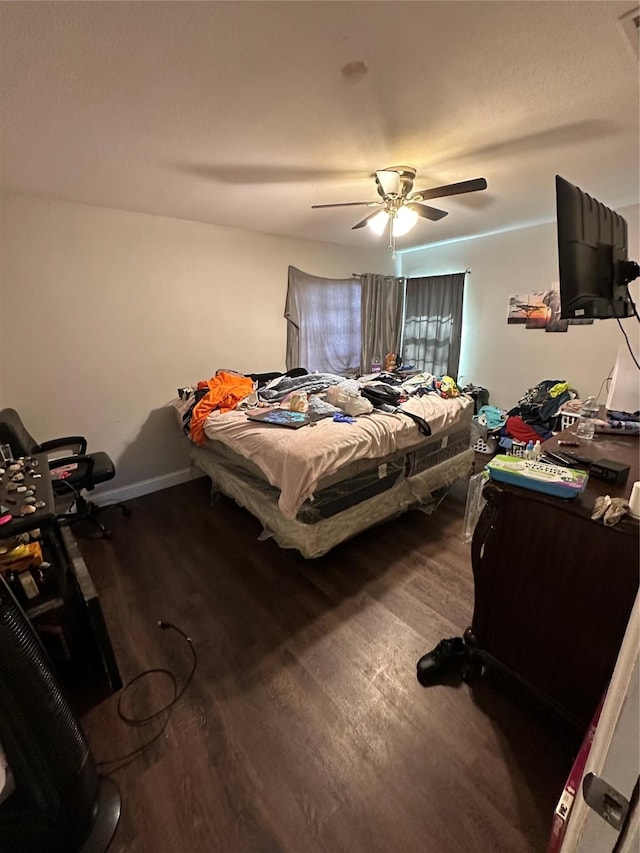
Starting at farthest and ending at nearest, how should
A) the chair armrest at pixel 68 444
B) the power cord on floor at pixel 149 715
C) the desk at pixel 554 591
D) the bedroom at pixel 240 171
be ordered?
1. the chair armrest at pixel 68 444
2. the power cord on floor at pixel 149 715
3. the bedroom at pixel 240 171
4. the desk at pixel 554 591

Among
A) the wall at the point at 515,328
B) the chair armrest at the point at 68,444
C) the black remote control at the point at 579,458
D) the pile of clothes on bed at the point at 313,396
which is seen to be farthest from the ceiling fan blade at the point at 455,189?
the chair armrest at the point at 68,444

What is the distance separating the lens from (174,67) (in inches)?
50.1

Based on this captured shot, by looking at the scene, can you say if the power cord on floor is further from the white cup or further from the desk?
the white cup

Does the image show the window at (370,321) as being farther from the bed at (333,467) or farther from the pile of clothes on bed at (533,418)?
the bed at (333,467)

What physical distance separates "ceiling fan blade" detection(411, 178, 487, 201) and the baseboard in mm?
2982

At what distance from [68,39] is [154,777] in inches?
98.2

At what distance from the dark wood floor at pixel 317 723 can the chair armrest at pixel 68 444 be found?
97 cm

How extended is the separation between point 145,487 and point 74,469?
755 mm

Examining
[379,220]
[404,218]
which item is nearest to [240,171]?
[379,220]

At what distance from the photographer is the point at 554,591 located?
117cm

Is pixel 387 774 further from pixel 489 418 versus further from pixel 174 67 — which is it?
pixel 489 418

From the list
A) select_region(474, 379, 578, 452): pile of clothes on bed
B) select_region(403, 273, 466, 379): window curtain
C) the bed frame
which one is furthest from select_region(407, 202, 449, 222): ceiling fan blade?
select_region(403, 273, 466, 379): window curtain

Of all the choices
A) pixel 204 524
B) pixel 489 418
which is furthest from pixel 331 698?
pixel 489 418

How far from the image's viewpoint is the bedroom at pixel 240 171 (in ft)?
3.83
